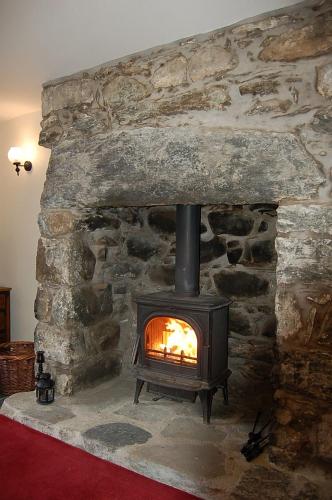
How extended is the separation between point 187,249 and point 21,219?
1908 millimetres

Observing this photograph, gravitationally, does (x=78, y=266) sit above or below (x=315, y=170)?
below

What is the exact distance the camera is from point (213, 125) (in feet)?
6.31

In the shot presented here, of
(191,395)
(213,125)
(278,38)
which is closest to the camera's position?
(278,38)

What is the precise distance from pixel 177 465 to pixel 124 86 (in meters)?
1.98

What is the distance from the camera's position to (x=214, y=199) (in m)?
1.98

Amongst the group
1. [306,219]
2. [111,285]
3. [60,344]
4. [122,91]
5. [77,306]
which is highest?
[122,91]

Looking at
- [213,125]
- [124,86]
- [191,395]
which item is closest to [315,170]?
[213,125]

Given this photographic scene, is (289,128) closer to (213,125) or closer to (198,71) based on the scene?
(213,125)

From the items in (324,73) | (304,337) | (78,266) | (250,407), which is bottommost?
(250,407)

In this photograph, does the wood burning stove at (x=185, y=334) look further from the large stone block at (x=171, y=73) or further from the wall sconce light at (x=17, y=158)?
the wall sconce light at (x=17, y=158)

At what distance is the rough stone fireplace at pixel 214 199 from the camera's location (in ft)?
5.53

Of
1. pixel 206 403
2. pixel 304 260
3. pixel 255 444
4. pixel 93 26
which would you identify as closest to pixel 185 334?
pixel 206 403

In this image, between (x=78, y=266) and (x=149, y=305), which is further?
(x=78, y=266)

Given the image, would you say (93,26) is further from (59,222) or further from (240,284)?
(240,284)
